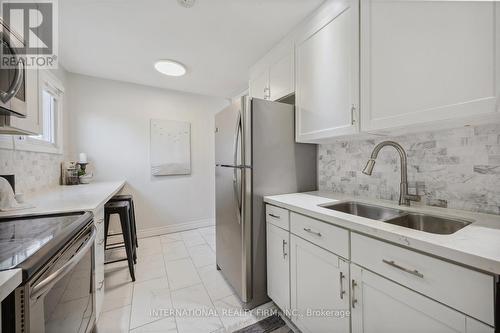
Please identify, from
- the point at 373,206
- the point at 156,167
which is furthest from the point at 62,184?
the point at 373,206

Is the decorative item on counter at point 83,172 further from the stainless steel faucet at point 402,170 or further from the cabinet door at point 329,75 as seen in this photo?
the stainless steel faucet at point 402,170

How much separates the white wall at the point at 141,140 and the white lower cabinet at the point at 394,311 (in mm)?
2928

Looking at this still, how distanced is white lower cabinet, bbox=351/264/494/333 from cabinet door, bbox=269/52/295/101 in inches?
61.2

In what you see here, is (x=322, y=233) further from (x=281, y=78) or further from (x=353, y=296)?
(x=281, y=78)

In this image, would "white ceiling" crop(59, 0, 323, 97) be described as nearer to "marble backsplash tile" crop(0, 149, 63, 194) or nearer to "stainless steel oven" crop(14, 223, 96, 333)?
"marble backsplash tile" crop(0, 149, 63, 194)

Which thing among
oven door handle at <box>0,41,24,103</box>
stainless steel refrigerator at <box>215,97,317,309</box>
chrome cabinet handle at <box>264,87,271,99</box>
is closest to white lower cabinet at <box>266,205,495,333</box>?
stainless steel refrigerator at <box>215,97,317,309</box>

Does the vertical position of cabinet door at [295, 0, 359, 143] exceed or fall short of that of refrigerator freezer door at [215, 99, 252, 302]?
it exceeds it

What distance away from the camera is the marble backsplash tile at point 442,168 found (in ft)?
3.36

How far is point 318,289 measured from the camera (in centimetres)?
115

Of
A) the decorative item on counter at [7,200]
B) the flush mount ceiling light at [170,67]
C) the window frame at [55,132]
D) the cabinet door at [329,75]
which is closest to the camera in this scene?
the decorative item on counter at [7,200]

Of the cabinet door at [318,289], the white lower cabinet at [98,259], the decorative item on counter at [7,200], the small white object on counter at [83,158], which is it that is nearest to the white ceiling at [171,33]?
the small white object on counter at [83,158]

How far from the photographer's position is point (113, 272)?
2.12m

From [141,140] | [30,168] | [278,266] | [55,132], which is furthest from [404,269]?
[55,132]

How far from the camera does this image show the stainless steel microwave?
0.94 metres
